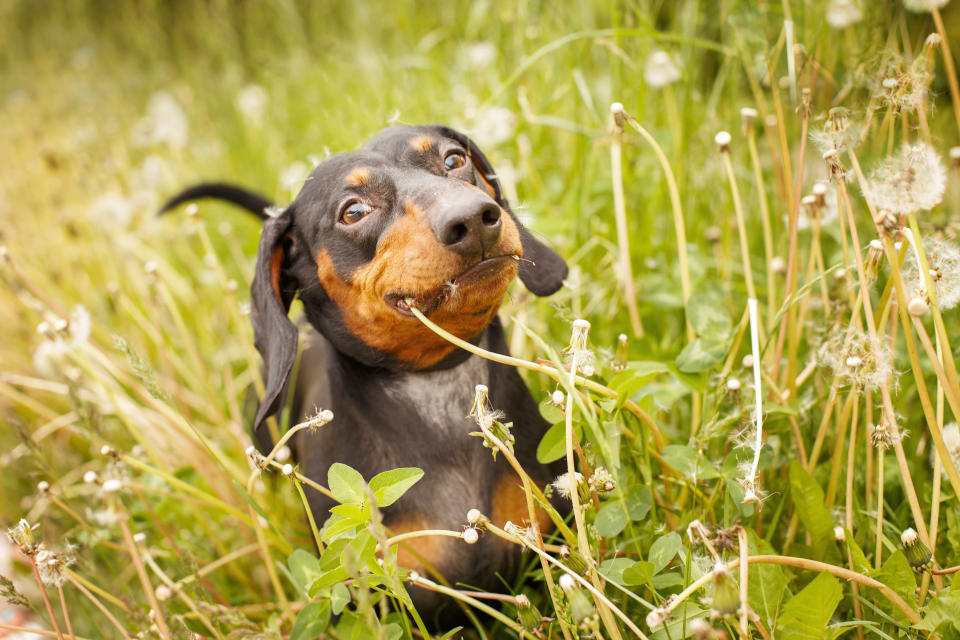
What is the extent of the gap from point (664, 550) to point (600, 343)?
3.75 ft

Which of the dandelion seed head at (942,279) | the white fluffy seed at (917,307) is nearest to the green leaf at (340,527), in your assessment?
the white fluffy seed at (917,307)

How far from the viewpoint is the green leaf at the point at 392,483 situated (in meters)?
1.31

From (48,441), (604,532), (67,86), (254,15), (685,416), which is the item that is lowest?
(48,441)

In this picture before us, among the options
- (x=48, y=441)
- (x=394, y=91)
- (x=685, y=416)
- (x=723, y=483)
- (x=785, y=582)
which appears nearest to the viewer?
(x=785, y=582)

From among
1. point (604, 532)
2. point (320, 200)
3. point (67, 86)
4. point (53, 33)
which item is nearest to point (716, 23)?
point (320, 200)

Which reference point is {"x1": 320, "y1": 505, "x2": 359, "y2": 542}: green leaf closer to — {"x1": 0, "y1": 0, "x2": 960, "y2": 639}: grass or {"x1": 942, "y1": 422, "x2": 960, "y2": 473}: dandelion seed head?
{"x1": 0, "y1": 0, "x2": 960, "y2": 639}: grass

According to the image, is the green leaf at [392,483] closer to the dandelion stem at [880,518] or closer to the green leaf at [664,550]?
the green leaf at [664,550]

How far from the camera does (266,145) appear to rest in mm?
4770

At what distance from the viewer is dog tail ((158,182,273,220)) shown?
2498 millimetres

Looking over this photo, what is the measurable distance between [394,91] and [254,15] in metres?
3.50

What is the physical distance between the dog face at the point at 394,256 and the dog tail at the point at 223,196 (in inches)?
32.7

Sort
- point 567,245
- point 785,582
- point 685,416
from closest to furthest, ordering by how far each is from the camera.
Answer: point 785,582
point 685,416
point 567,245

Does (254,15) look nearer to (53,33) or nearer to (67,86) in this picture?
(67,86)

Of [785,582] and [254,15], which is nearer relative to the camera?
[785,582]
